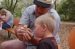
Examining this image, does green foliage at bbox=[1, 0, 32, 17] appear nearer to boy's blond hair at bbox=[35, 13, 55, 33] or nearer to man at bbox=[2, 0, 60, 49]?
man at bbox=[2, 0, 60, 49]

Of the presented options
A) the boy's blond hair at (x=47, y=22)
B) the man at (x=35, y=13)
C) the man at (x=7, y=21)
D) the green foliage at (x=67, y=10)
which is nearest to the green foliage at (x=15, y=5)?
the green foliage at (x=67, y=10)

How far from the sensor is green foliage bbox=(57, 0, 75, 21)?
1709 centimetres

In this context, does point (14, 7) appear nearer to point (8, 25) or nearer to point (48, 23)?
point (8, 25)

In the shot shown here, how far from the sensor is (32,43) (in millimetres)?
2678

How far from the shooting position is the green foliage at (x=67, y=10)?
673 inches

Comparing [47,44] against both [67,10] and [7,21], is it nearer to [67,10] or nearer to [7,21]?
[7,21]

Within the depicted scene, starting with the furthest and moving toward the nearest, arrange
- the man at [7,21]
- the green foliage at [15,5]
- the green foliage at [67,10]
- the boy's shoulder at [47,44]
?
1. the green foliage at [67,10]
2. the green foliage at [15,5]
3. the man at [7,21]
4. the boy's shoulder at [47,44]

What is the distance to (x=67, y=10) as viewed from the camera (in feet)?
57.0

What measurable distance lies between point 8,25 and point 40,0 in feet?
15.8

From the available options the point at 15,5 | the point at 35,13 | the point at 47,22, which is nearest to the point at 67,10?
the point at 15,5

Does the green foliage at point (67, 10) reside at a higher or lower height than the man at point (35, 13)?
lower

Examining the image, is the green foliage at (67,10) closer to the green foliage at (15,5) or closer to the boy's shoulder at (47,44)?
the green foliage at (15,5)

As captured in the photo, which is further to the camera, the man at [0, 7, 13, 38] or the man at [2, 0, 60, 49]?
the man at [0, 7, 13, 38]

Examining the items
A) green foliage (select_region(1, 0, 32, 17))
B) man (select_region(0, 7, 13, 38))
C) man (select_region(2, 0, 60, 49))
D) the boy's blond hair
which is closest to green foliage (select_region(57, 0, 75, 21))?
green foliage (select_region(1, 0, 32, 17))
